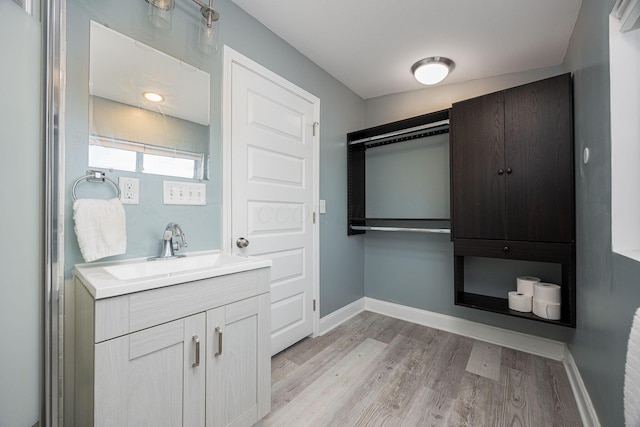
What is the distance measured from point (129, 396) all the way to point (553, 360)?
105 inches

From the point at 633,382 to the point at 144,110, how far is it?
2.08m

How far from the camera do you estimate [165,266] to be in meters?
1.34

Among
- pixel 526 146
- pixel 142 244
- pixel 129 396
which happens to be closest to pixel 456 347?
pixel 526 146

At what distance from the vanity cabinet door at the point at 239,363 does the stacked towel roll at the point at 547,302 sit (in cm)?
185

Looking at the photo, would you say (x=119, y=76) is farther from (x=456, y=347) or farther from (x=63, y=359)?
(x=456, y=347)

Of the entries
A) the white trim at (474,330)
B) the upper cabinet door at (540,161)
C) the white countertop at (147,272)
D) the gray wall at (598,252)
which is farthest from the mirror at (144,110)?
the white trim at (474,330)

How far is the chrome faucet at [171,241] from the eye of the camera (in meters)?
1.35

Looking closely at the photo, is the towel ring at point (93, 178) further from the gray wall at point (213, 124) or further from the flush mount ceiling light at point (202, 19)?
the flush mount ceiling light at point (202, 19)

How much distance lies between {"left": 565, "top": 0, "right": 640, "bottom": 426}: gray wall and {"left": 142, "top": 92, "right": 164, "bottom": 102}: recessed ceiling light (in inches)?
81.4

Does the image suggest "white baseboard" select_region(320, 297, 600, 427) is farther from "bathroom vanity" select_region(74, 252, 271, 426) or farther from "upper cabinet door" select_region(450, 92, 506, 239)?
"bathroom vanity" select_region(74, 252, 271, 426)

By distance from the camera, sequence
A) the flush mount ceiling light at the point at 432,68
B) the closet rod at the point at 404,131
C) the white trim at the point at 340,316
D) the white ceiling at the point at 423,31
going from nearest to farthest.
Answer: the white ceiling at the point at 423,31 < the flush mount ceiling light at the point at 432,68 < the closet rod at the point at 404,131 < the white trim at the point at 340,316

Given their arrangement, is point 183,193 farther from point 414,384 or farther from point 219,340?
point 414,384

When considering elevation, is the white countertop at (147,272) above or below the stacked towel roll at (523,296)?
above

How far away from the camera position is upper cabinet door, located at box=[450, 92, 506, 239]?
6.36 ft
